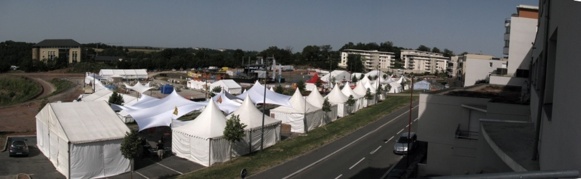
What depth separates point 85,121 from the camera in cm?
1989

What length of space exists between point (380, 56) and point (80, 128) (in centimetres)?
14494

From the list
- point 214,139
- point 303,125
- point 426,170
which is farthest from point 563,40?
point 303,125

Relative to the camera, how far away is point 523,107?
607 inches

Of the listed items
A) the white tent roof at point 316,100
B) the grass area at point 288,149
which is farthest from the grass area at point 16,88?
the grass area at point 288,149

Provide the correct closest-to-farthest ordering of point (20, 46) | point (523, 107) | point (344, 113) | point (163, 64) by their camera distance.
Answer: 1. point (523, 107)
2. point (344, 113)
3. point (163, 64)
4. point (20, 46)

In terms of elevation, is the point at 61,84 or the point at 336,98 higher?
the point at 336,98

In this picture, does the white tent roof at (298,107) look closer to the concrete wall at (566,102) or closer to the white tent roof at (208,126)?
the white tent roof at (208,126)

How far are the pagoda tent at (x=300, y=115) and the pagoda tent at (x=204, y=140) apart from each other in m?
8.51

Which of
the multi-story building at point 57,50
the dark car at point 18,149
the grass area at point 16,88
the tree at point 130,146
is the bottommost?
the grass area at point 16,88

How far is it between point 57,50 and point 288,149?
128 metres

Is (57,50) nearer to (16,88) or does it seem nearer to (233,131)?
(16,88)

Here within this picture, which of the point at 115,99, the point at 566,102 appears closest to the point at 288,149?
the point at 115,99

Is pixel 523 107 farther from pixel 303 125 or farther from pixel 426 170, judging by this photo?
pixel 303 125

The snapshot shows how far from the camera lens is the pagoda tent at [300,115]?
30.6 meters
